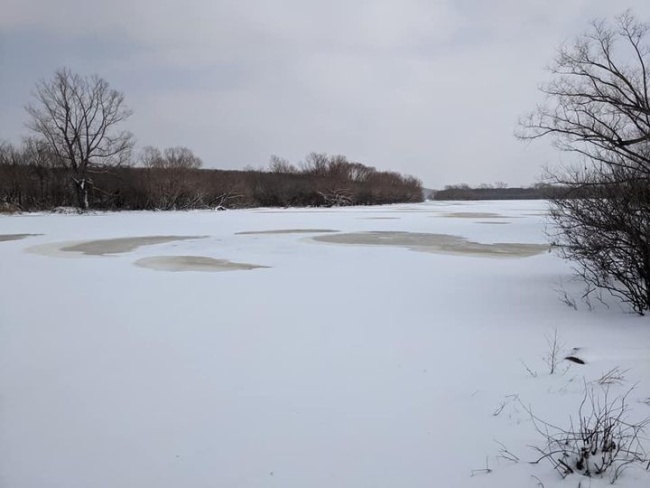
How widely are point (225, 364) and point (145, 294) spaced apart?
355 cm

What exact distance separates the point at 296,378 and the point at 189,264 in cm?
709

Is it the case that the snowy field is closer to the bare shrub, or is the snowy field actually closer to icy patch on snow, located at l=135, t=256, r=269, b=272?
the bare shrub

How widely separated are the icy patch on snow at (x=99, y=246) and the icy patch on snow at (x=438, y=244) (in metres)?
5.78

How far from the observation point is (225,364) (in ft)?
14.5

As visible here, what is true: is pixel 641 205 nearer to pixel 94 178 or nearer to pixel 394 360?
pixel 394 360

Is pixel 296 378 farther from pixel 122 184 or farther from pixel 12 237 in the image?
pixel 122 184

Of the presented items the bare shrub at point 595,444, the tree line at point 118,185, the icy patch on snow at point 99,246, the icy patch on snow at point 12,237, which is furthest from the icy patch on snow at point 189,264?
the tree line at point 118,185

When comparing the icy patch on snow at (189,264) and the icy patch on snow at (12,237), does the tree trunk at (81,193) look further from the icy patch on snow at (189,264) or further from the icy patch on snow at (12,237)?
the icy patch on snow at (189,264)

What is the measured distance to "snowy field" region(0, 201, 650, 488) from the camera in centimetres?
282

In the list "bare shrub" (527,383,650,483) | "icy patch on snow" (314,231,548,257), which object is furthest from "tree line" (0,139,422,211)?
"bare shrub" (527,383,650,483)

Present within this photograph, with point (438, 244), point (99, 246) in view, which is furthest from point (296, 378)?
point (99, 246)

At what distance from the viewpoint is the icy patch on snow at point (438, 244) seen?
42.1ft

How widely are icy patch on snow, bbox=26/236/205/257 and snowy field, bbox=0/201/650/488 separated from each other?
12.6 feet

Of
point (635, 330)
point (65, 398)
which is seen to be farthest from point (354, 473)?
point (635, 330)
